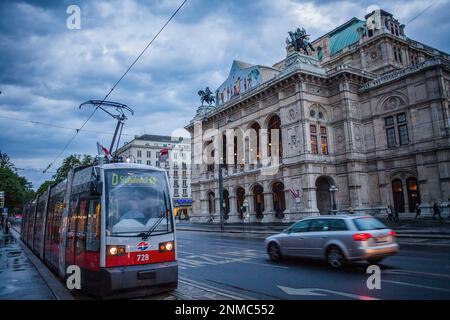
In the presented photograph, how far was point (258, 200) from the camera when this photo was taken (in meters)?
43.3

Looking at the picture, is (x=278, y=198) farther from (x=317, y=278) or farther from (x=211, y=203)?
(x=317, y=278)

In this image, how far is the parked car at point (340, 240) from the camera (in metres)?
8.98

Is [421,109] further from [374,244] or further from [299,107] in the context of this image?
[374,244]

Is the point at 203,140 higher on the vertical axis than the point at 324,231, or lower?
higher

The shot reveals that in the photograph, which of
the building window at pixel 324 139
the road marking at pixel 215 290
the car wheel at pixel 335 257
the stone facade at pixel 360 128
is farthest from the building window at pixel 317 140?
the road marking at pixel 215 290

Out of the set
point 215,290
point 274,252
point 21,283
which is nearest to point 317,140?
point 274,252

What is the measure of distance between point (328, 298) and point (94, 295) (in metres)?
5.02

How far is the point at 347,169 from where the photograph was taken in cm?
3406

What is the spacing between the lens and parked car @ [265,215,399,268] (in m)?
8.98

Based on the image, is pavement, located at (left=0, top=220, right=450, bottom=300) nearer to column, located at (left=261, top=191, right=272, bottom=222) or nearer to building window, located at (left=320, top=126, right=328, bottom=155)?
building window, located at (left=320, top=126, right=328, bottom=155)

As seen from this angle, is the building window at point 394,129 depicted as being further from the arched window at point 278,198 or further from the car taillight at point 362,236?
the car taillight at point 362,236

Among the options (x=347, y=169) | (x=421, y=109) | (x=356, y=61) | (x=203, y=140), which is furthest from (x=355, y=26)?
(x=203, y=140)

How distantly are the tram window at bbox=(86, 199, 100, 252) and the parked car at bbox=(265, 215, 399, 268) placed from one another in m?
6.53

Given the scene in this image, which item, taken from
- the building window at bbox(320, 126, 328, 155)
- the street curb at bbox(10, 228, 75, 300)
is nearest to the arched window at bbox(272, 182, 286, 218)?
the building window at bbox(320, 126, 328, 155)
